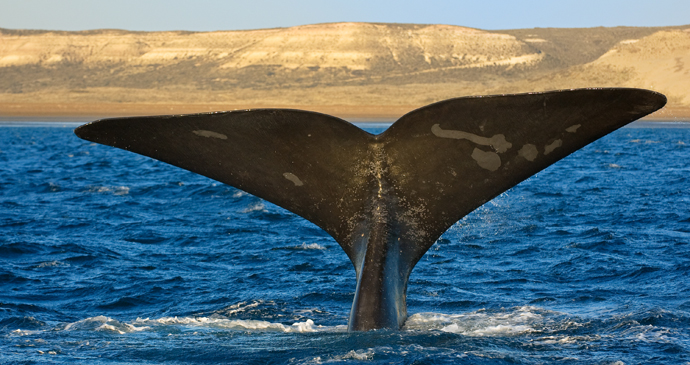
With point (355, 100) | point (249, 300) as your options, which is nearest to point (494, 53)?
point (355, 100)

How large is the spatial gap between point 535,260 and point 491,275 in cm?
107

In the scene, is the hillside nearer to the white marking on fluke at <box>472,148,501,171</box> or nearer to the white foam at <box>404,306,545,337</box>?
the white foam at <box>404,306,545,337</box>

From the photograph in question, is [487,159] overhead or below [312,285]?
overhead

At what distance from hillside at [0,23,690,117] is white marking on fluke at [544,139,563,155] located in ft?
249

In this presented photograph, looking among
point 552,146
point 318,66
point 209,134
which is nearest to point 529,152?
point 552,146

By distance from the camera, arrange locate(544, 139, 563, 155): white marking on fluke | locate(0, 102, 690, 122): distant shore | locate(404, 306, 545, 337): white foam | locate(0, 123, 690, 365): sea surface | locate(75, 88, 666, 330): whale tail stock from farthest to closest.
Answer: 1. locate(0, 102, 690, 122): distant shore
2. locate(404, 306, 545, 337): white foam
3. locate(0, 123, 690, 365): sea surface
4. locate(544, 139, 563, 155): white marking on fluke
5. locate(75, 88, 666, 330): whale tail stock

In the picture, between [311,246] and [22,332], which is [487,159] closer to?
[22,332]

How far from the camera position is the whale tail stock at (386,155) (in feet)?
14.1

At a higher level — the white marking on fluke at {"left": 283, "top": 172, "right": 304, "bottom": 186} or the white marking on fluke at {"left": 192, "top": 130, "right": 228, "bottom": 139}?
the white marking on fluke at {"left": 192, "top": 130, "right": 228, "bottom": 139}

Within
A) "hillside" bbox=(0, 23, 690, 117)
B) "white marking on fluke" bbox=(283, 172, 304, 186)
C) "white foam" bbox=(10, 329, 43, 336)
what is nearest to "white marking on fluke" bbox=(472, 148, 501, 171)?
"white marking on fluke" bbox=(283, 172, 304, 186)

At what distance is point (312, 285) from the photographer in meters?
8.47

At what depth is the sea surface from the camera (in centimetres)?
561

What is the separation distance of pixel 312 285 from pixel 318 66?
106615 millimetres

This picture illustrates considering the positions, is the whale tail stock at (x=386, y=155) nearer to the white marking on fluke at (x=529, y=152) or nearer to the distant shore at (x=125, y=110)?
the white marking on fluke at (x=529, y=152)
